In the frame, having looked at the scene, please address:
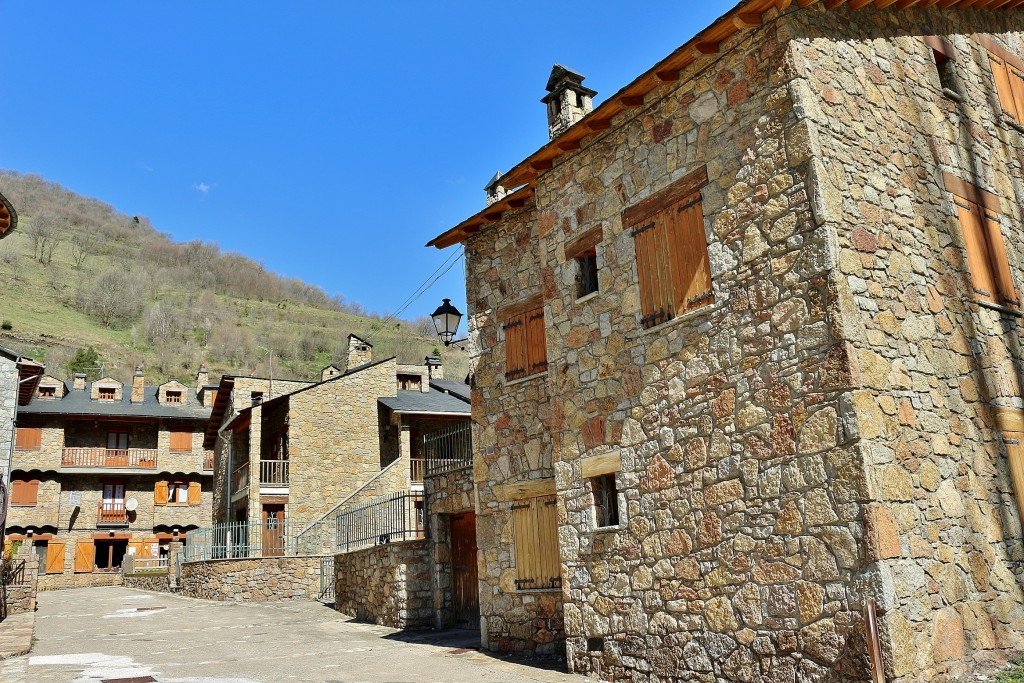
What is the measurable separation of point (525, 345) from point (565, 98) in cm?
401

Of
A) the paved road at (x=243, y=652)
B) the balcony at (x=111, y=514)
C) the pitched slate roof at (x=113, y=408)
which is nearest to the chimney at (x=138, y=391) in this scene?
the pitched slate roof at (x=113, y=408)

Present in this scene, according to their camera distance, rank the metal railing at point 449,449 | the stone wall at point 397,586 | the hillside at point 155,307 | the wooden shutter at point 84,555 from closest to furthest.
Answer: the stone wall at point 397,586 < the metal railing at point 449,449 < the wooden shutter at point 84,555 < the hillside at point 155,307

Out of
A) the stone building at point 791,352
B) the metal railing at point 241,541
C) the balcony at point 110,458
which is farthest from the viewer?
the balcony at point 110,458

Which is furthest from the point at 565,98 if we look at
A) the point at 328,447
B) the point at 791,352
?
the point at 328,447

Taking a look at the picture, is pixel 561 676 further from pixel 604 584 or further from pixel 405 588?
pixel 405 588

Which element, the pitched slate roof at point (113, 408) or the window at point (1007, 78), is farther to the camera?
the pitched slate roof at point (113, 408)

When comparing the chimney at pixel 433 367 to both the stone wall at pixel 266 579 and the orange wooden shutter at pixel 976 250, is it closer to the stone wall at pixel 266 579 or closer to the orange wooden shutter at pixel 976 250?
the stone wall at pixel 266 579

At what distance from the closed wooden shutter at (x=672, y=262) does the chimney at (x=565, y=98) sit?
13.2 feet

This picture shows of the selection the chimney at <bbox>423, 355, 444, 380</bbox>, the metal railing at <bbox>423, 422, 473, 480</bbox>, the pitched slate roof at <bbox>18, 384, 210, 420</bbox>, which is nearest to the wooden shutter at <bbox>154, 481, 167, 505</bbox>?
the pitched slate roof at <bbox>18, 384, 210, 420</bbox>

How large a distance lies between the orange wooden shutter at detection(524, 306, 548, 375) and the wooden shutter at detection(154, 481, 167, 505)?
32.9 metres

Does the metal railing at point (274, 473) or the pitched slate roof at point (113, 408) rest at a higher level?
the pitched slate roof at point (113, 408)

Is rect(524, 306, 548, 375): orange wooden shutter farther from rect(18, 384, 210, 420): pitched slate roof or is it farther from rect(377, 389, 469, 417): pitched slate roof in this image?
rect(18, 384, 210, 420): pitched slate roof

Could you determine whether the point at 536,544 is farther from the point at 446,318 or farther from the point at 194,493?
the point at 194,493

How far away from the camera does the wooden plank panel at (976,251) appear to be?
7945mm
